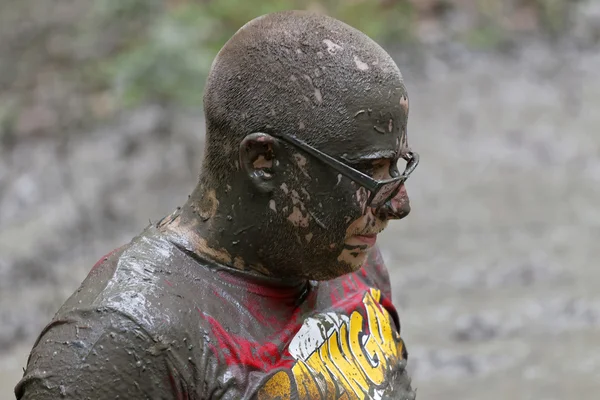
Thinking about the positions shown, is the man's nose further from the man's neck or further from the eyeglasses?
the man's neck

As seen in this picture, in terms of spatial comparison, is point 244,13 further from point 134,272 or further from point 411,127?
point 134,272

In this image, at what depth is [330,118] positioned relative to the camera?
202 centimetres

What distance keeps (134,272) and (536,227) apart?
6336mm

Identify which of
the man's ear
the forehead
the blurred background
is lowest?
the blurred background

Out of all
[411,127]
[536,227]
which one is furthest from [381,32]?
[536,227]

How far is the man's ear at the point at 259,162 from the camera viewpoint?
2.05 metres

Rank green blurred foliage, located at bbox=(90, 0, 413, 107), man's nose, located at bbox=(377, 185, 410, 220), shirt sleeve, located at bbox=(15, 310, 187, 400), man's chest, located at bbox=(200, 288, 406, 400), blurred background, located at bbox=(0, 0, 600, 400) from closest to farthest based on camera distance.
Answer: shirt sleeve, located at bbox=(15, 310, 187, 400)
man's chest, located at bbox=(200, 288, 406, 400)
man's nose, located at bbox=(377, 185, 410, 220)
blurred background, located at bbox=(0, 0, 600, 400)
green blurred foliage, located at bbox=(90, 0, 413, 107)

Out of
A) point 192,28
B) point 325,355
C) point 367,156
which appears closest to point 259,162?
point 367,156

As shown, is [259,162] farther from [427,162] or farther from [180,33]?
[427,162]

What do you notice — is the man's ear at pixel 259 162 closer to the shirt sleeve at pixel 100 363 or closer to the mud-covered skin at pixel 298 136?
the mud-covered skin at pixel 298 136

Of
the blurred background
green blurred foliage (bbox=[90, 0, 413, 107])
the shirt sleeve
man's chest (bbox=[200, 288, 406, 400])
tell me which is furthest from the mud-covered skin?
green blurred foliage (bbox=[90, 0, 413, 107])

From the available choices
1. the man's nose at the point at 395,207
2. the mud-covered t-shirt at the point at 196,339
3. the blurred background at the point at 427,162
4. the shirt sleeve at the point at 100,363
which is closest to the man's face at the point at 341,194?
the man's nose at the point at 395,207

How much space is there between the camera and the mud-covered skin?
2.03 metres

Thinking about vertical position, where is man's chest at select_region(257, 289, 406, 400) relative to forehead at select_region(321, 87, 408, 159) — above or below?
below
